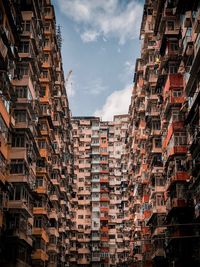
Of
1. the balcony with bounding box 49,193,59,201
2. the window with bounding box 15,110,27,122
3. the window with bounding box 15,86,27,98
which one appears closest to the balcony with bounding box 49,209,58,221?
the balcony with bounding box 49,193,59,201

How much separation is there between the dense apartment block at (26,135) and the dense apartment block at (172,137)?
10.3 m

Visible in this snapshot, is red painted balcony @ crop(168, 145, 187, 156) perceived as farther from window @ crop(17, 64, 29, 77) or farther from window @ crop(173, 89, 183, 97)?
window @ crop(17, 64, 29, 77)

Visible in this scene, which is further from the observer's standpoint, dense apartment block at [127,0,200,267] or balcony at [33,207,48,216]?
balcony at [33,207,48,216]

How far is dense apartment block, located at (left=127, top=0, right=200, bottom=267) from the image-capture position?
34.1 metres

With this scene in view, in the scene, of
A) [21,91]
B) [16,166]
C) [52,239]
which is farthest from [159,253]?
[21,91]

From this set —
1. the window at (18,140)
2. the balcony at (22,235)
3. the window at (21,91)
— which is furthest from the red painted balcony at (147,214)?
the window at (21,91)

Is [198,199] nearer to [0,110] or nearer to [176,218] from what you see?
[176,218]

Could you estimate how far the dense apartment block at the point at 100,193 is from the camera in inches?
3698

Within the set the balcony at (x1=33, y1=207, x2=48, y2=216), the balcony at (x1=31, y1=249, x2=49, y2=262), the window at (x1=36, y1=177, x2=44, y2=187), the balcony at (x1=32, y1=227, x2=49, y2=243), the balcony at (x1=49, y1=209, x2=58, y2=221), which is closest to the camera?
the balcony at (x1=31, y1=249, x2=49, y2=262)

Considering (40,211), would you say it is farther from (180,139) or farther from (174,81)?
(174,81)

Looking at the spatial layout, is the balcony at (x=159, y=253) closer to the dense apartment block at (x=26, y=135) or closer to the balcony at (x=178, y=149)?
the dense apartment block at (x=26, y=135)

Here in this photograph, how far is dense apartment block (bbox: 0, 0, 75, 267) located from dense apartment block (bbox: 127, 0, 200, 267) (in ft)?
33.7

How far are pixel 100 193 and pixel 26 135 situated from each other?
194 ft

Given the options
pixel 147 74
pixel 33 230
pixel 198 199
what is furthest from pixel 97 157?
pixel 198 199
